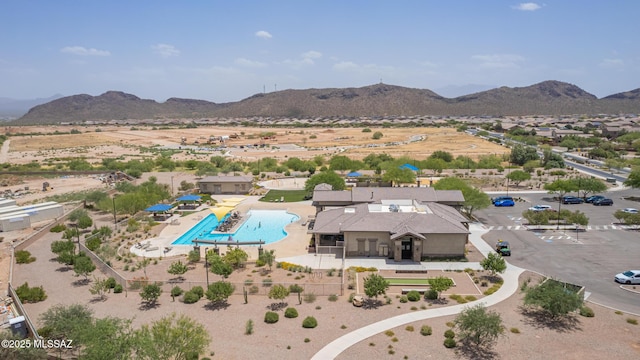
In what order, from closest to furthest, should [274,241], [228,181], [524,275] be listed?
1. [524,275]
2. [274,241]
3. [228,181]

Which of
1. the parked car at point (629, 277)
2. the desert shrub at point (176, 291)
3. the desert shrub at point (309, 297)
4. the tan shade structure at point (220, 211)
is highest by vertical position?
the tan shade structure at point (220, 211)

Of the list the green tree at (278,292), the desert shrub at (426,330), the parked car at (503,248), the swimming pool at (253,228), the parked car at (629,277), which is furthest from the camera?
the swimming pool at (253,228)

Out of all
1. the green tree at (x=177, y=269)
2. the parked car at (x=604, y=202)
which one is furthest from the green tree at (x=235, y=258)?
the parked car at (x=604, y=202)

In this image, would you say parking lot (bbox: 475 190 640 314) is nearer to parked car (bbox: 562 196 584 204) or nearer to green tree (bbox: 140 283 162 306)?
parked car (bbox: 562 196 584 204)

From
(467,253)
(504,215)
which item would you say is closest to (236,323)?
(467,253)

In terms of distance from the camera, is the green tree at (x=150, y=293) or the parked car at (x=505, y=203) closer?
the green tree at (x=150, y=293)

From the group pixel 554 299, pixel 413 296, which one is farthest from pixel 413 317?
pixel 554 299

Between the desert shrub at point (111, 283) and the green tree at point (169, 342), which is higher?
the green tree at point (169, 342)

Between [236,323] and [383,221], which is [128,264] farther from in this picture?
[383,221]

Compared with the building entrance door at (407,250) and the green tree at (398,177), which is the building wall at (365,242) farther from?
the green tree at (398,177)
